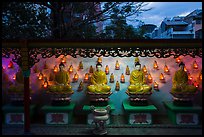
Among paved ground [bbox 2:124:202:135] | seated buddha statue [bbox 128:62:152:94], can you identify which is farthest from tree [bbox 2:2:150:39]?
paved ground [bbox 2:124:202:135]

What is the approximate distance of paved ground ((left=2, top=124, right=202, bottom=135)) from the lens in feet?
24.4

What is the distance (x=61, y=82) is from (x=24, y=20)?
118 inches

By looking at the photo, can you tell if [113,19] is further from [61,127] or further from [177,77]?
[61,127]

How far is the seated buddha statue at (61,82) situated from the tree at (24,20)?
1795mm

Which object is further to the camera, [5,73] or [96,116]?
[5,73]

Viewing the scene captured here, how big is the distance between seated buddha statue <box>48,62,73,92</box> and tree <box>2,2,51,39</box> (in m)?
1.79

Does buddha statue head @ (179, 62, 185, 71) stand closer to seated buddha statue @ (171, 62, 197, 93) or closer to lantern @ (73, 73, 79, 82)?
seated buddha statue @ (171, 62, 197, 93)

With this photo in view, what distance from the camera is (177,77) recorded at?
29.6 ft

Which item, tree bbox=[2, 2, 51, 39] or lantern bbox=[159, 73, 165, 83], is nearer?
lantern bbox=[159, 73, 165, 83]

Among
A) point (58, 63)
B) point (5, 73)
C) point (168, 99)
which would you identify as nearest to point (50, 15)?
point (58, 63)

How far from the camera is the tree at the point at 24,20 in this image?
10.0 m

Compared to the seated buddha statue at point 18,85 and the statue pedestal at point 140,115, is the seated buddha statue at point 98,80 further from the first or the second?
the seated buddha statue at point 18,85

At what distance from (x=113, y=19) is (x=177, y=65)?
315 centimetres

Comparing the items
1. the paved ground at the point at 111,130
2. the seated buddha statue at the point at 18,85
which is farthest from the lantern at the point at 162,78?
the seated buddha statue at the point at 18,85
